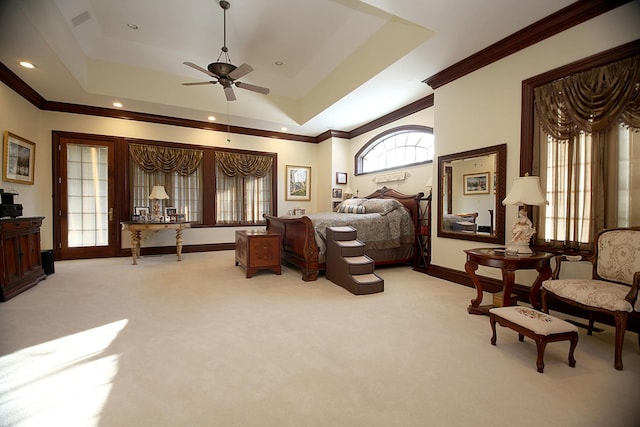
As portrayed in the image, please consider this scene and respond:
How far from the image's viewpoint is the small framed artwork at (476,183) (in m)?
3.79

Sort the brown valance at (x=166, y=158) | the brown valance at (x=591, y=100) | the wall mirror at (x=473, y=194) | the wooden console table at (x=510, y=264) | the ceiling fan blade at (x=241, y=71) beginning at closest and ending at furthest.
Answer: the brown valance at (x=591, y=100), the wooden console table at (x=510, y=264), the wall mirror at (x=473, y=194), the ceiling fan blade at (x=241, y=71), the brown valance at (x=166, y=158)

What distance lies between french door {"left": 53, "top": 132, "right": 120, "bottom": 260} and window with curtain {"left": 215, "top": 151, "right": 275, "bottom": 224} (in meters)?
2.20

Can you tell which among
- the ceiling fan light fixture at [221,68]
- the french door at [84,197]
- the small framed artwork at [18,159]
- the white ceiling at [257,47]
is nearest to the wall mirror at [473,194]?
the white ceiling at [257,47]

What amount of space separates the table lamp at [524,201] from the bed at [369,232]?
215cm

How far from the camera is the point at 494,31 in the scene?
331 centimetres

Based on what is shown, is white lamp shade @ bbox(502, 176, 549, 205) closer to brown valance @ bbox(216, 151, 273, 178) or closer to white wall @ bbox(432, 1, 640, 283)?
white wall @ bbox(432, 1, 640, 283)

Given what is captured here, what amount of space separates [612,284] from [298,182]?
662 cm

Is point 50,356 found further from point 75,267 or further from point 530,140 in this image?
point 530,140

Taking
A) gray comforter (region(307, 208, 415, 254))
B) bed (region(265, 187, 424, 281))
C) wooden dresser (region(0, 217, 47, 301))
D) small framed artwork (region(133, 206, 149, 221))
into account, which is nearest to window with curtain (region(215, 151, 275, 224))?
small framed artwork (region(133, 206, 149, 221))

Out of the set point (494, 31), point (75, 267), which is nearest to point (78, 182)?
point (75, 267)

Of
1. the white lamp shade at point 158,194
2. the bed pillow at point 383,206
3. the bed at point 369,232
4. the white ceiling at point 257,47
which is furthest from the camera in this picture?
the white lamp shade at point 158,194

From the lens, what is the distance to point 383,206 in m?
5.14

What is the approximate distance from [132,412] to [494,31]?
15.9ft

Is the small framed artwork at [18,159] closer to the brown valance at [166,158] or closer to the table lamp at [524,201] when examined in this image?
the brown valance at [166,158]
